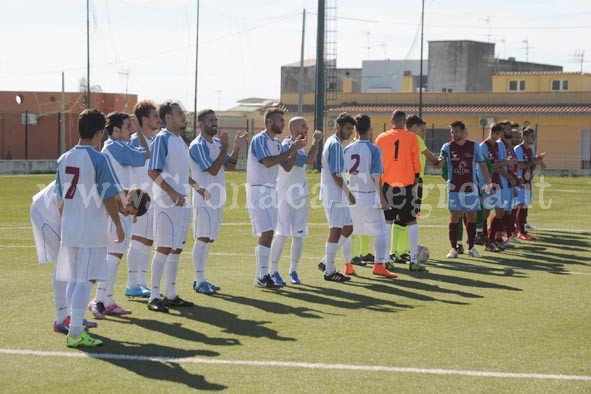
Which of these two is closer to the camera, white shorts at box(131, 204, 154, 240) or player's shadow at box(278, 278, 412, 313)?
player's shadow at box(278, 278, 412, 313)

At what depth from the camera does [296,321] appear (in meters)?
9.34

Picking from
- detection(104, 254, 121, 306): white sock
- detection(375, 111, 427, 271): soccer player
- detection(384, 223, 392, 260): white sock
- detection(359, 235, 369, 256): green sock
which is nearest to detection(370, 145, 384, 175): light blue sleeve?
detection(384, 223, 392, 260): white sock

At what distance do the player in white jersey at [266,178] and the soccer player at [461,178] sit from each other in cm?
430

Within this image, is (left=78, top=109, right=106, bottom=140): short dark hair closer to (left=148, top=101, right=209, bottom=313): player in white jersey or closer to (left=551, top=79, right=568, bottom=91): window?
(left=148, top=101, right=209, bottom=313): player in white jersey

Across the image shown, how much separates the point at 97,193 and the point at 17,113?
42.2 meters

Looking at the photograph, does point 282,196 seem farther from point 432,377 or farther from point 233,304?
point 432,377

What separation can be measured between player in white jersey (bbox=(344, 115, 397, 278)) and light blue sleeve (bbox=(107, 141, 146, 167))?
12.0 ft

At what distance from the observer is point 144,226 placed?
10.7 meters

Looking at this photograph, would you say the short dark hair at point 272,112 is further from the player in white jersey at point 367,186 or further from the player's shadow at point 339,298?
the player's shadow at point 339,298

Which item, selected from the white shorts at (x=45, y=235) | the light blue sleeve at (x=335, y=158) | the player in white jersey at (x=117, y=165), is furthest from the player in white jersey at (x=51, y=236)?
the light blue sleeve at (x=335, y=158)

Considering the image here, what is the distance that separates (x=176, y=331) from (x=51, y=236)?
4.77 ft

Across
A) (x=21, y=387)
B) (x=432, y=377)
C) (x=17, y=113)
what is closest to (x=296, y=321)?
(x=432, y=377)

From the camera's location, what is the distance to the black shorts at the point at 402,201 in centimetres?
1373

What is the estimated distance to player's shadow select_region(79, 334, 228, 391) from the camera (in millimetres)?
6953
